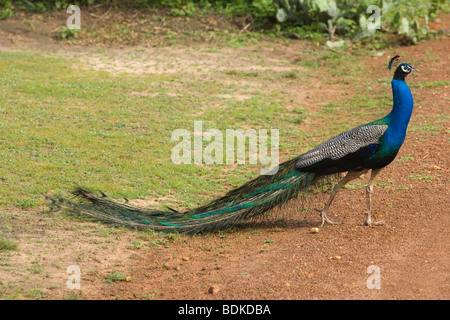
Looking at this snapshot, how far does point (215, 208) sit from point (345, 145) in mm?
1628

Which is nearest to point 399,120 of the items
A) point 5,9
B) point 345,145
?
point 345,145

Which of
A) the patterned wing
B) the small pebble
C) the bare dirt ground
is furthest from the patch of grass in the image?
the patterned wing

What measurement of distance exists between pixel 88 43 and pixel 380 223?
9.85 m

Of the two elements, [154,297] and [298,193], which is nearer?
[154,297]

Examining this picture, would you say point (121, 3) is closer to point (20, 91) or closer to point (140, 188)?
point (20, 91)

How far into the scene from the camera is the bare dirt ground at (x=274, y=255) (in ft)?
16.6

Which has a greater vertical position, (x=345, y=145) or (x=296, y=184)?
(x=345, y=145)

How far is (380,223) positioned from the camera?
6238mm

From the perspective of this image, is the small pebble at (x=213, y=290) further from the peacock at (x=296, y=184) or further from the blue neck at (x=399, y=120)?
the blue neck at (x=399, y=120)

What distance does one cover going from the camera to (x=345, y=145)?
611 centimetres

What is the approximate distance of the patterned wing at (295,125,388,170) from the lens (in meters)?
6.00

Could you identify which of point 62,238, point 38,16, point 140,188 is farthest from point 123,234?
point 38,16

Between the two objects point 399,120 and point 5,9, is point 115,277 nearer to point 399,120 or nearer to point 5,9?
point 399,120

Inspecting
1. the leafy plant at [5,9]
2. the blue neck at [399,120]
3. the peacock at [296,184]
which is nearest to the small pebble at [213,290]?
the peacock at [296,184]
